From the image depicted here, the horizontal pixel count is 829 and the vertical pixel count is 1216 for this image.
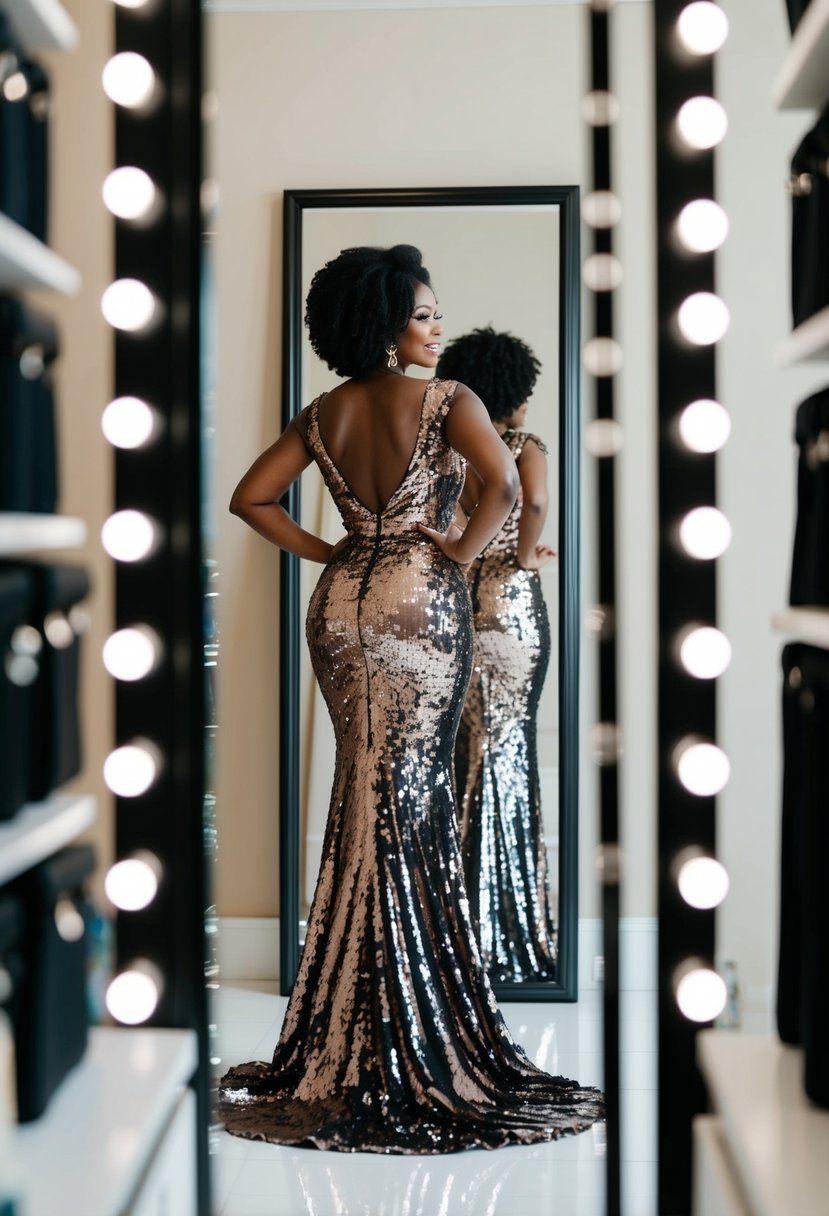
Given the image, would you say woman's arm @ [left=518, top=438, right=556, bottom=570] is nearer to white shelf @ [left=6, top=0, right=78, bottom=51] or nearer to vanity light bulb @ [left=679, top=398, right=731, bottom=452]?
vanity light bulb @ [left=679, top=398, right=731, bottom=452]

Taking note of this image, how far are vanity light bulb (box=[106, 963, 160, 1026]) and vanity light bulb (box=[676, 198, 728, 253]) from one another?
0.85m

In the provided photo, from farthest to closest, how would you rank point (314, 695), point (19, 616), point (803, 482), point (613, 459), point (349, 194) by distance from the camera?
point (349, 194), point (314, 695), point (613, 459), point (803, 482), point (19, 616)

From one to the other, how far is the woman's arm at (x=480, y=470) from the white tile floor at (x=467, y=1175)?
2.17 ft

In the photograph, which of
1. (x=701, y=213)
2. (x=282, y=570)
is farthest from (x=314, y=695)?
(x=701, y=213)

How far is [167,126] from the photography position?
1261 mm

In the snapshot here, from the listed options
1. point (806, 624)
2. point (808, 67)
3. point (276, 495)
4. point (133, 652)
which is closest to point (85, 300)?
point (276, 495)

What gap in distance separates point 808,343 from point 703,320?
22cm

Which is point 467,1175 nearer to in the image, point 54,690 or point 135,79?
point 54,690

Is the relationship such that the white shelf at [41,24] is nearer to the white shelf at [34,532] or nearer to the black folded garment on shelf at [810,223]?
the white shelf at [34,532]

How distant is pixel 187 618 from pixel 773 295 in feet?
2.51

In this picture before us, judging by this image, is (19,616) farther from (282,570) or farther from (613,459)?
(282,570)

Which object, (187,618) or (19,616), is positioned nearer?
(19,616)

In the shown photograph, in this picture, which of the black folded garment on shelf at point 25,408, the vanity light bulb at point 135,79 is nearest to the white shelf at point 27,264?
the black folded garment on shelf at point 25,408

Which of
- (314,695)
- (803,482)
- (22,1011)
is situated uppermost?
(803,482)
